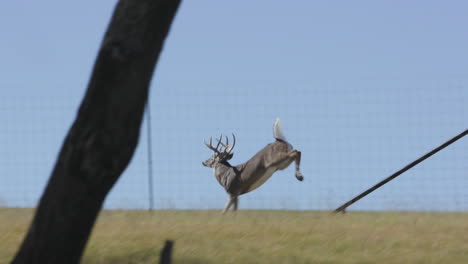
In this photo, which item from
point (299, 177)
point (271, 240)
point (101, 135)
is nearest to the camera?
point (101, 135)

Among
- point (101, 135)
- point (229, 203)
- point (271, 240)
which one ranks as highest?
point (101, 135)

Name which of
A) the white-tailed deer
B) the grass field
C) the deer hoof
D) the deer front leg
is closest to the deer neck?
the white-tailed deer

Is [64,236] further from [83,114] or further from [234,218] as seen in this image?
[234,218]

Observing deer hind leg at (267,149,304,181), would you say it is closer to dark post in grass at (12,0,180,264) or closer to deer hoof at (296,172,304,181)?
deer hoof at (296,172,304,181)

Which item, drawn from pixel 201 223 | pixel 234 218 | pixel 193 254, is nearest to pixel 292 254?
pixel 193 254

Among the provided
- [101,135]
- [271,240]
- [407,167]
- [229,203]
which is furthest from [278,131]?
[101,135]

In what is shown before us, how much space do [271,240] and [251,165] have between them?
598 centimetres

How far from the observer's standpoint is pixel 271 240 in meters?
9.52

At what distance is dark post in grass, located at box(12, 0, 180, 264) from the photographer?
607cm

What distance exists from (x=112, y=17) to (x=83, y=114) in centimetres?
87

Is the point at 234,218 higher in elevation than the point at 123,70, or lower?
lower

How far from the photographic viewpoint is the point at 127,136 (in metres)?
6.10

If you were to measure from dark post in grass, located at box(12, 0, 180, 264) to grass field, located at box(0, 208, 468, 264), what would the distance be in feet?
7.76

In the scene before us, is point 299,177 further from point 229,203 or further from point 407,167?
point 407,167
